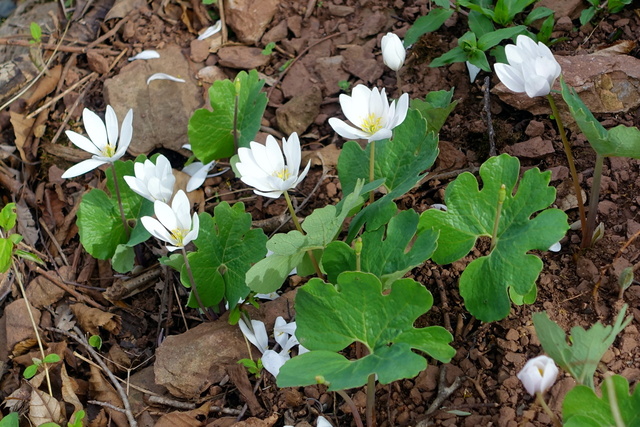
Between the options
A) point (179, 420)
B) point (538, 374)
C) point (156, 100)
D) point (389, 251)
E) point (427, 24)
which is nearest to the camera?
point (538, 374)

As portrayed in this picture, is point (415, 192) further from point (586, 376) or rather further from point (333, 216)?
point (586, 376)

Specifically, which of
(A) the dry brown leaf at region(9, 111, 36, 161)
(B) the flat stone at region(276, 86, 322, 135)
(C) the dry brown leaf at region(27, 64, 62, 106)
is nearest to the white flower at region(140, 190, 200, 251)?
(B) the flat stone at region(276, 86, 322, 135)

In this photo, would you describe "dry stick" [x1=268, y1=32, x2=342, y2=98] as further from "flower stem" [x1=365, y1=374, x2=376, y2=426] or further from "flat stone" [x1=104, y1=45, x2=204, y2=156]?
"flower stem" [x1=365, y1=374, x2=376, y2=426]

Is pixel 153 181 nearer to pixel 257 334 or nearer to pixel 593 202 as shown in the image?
pixel 257 334

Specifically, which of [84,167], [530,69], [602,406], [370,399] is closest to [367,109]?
[530,69]

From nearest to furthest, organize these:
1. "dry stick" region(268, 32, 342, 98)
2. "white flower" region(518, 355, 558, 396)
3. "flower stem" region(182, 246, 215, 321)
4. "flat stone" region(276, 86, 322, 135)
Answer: "white flower" region(518, 355, 558, 396), "flower stem" region(182, 246, 215, 321), "flat stone" region(276, 86, 322, 135), "dry stick" region(268, 32, 342, 98)

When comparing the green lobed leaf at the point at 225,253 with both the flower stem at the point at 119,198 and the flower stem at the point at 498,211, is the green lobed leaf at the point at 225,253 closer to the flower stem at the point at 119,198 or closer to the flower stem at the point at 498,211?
the flower stem at the point at 119,198

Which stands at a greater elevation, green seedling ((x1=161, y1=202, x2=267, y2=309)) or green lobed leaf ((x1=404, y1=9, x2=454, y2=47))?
green lobed leaf ((x1=404, y1=9, x2=454, y2=47))
